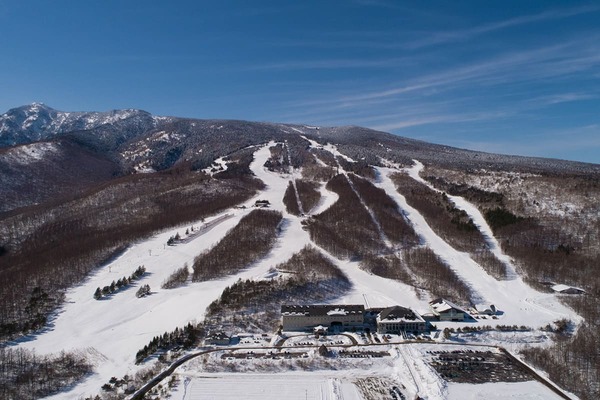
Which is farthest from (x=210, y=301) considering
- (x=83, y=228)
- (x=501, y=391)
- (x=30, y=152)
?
(x=30, y=152)

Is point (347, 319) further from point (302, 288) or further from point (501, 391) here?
point (501, 391)

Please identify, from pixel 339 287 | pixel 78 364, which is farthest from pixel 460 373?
pixel 78 364

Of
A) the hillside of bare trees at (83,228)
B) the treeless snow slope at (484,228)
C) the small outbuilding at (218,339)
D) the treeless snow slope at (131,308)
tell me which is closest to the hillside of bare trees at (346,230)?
the treeless snow slope at (131,308)

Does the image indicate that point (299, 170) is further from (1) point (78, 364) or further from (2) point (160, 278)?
(1) point (78, 364)

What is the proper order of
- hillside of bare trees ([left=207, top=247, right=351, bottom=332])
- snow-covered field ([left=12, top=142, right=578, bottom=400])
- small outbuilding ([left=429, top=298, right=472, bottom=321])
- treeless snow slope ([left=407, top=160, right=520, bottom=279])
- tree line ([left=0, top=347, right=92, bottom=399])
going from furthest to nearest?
treeless snow slope ([left=407, top=160, right=520, bottom=279]) → small outbuilding ([left=429, top=298, right=472, bottom=321]) → hillside of bare trees ([left=207, top=247, right=351, bottom=332]) → snow-covered field ([left=12, top=142, right=578, bottom=400]) → tree line ([left=0, top=347, right=92, bottom=399])

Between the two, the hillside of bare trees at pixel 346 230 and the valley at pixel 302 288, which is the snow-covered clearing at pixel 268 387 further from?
the hillside of bare trees at pixel 346 230

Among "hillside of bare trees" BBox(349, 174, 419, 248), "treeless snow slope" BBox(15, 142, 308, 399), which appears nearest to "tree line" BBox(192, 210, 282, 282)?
"treeless snow slope" BBox(15, 142, 308, 399)

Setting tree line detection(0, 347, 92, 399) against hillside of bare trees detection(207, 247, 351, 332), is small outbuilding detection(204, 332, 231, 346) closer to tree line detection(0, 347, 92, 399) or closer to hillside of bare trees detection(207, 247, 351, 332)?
hillside of bare trees detection(207, 247, 351, 332)
